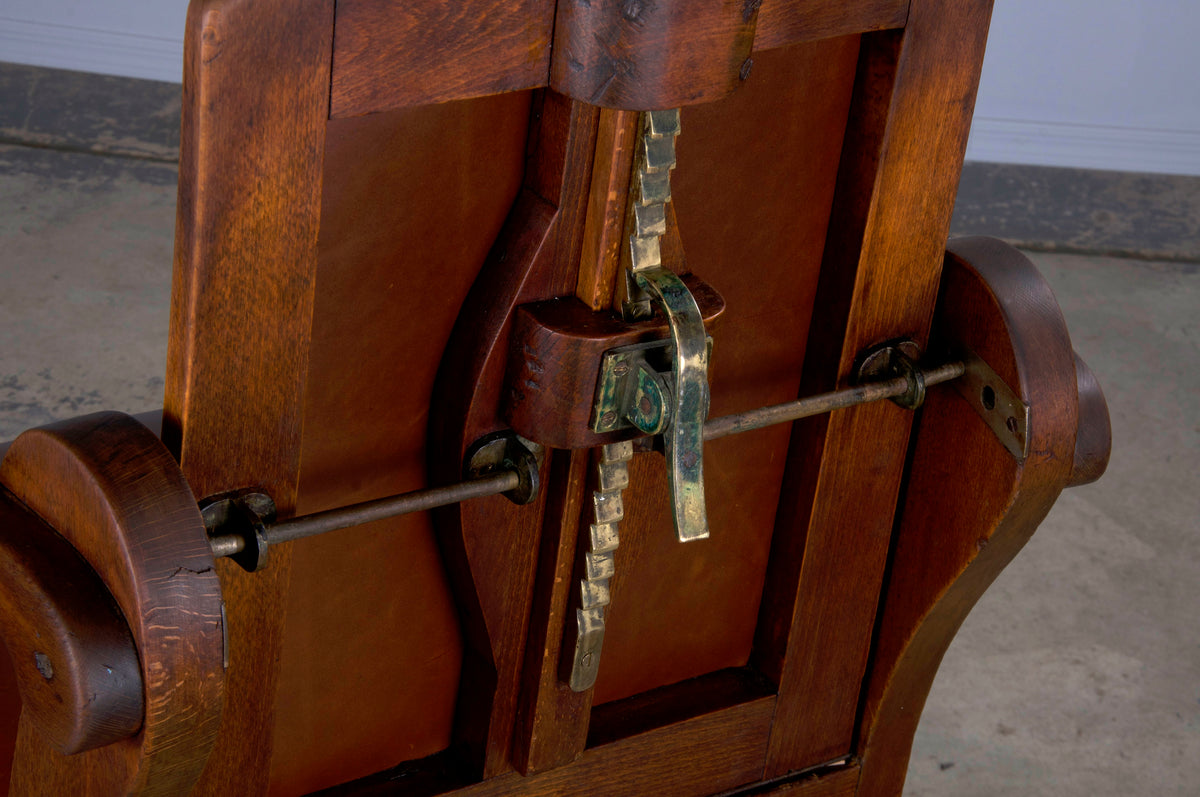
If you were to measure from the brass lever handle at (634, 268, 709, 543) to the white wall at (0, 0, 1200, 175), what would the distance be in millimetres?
3307

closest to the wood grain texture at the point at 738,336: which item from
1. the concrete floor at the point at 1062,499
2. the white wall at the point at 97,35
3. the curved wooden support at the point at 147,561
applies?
the curved wooden support at the point at 147,561

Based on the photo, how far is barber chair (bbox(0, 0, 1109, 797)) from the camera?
31.4 inches

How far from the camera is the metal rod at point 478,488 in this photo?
87cm

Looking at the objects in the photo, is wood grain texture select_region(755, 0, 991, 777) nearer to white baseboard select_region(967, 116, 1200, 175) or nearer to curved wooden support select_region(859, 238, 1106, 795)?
curved wooden support select_region(859, 238, 1106, 795)

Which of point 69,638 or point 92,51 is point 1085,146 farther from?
point 69,638

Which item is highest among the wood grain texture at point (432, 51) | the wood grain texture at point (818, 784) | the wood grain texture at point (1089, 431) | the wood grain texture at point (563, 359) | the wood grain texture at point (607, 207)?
the wood grain texture at point (432, 51)

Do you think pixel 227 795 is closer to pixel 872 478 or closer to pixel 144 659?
pixel 144 659

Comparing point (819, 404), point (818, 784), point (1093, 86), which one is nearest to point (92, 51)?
point (1093, 86)

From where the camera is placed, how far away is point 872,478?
1229mm

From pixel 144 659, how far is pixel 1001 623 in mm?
2017

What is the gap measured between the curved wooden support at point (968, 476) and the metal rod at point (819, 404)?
0.14 ft

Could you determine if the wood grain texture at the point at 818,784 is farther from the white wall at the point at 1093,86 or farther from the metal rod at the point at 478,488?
the white wall at the point at 1093,86

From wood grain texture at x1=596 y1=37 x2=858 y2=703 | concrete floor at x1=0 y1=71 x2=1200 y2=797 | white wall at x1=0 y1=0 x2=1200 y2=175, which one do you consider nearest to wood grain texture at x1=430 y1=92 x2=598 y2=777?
wood grain texture at x1=596 y1=37 x2=858 y2=703

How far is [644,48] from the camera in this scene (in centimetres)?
80
